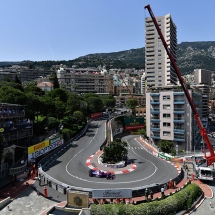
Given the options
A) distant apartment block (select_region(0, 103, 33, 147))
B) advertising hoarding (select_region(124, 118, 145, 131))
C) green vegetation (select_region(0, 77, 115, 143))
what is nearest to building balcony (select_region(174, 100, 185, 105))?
advertising hoarding (select_region(124, 118, 145, 131))

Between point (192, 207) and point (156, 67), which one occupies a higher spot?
point (156, 67)

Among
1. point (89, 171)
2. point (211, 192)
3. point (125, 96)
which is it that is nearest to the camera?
point (211, 192)

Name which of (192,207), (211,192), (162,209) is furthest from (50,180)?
(211,192)

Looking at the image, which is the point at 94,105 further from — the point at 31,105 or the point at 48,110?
the point at 31,105

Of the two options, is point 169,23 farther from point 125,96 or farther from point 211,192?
point 211,192

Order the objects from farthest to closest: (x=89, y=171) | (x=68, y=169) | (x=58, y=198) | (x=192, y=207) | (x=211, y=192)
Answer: (x=68, y=169) → (x=89, y=171) → (x=211, y=192) → (x=58, y=198) → (x=192, y=207)
